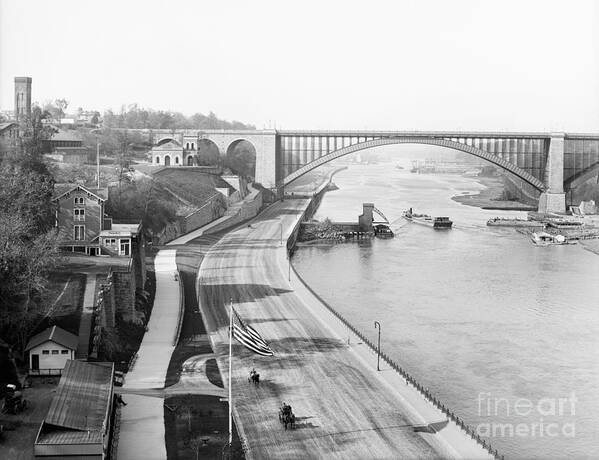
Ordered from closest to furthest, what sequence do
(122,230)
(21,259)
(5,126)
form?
(21,259) < (122,230) < (5,126)

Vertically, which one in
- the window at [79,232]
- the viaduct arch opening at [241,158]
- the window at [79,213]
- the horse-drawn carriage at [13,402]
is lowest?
the horse-drawn carriage at [13,402]

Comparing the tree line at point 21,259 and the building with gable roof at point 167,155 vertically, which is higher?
the building with gable roof at point 167,155

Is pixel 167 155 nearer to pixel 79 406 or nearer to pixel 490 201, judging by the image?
pixel 490 201

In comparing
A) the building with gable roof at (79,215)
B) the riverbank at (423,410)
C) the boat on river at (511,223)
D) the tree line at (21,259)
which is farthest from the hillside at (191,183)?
the riverbank at (423,410)

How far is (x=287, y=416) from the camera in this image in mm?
28547

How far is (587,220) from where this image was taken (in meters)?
91.4

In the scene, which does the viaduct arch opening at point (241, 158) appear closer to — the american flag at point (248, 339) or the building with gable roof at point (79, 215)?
the building with gable roof at point (79, 215)

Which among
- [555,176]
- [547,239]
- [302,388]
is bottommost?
[302,388]

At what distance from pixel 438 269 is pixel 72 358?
34.2 m

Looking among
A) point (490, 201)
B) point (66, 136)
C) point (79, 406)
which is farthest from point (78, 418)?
point (490, 201)

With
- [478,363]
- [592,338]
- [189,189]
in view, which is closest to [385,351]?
[478,363]

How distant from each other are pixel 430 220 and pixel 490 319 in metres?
45.8

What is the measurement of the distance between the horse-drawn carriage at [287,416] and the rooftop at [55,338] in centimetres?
860

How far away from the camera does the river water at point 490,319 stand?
103 feet
